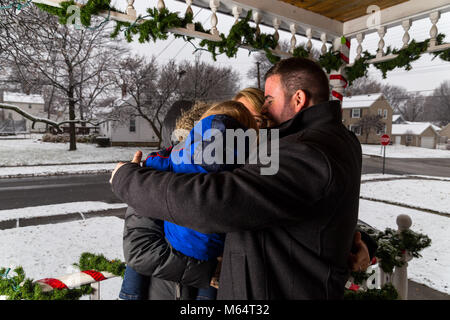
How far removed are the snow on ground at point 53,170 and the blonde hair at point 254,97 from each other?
1.10 meters

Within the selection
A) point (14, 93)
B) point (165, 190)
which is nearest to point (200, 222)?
point (165, 190)

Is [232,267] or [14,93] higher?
[14,93]

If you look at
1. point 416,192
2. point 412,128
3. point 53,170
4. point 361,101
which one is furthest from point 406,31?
point 53,170

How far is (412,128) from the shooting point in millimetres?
2041

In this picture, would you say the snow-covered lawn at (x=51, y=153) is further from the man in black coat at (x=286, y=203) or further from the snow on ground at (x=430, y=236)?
the snow on ground at (x=430, y=236)

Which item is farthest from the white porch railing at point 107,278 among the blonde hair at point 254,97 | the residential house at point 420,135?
the blonde hair at point 254,97

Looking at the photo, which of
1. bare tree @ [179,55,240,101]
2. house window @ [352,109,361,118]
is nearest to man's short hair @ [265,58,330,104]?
bare tree @ [179,55,240,101]

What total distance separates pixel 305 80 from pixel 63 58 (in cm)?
146

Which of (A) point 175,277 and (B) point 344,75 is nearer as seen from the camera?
(A) point 175,277

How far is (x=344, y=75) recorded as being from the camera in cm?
218

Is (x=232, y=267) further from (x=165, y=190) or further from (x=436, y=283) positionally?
(x=436, y=283)

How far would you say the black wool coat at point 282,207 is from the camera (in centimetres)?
48
